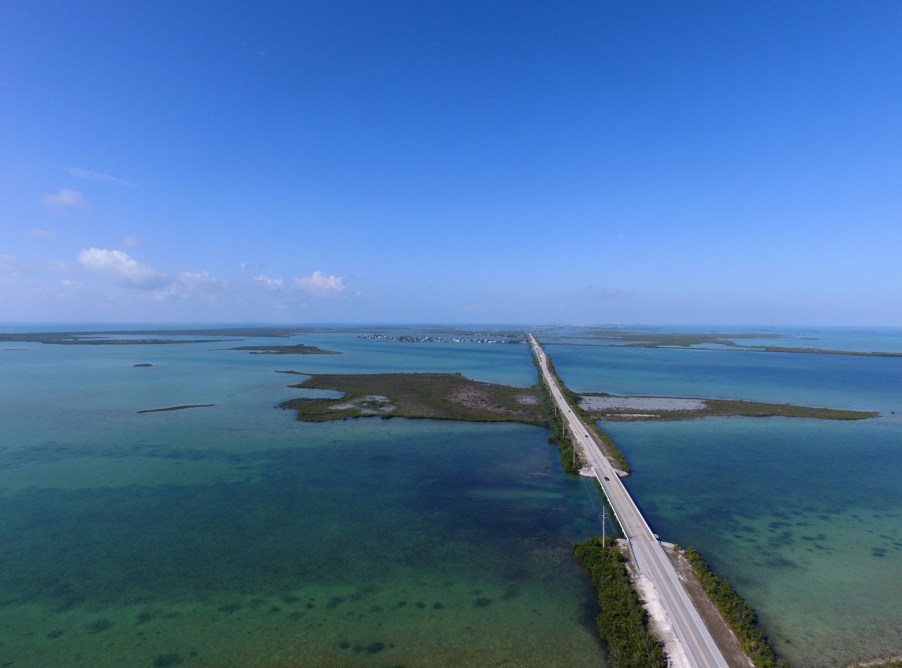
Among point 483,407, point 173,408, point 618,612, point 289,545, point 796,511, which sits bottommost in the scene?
point 796,511

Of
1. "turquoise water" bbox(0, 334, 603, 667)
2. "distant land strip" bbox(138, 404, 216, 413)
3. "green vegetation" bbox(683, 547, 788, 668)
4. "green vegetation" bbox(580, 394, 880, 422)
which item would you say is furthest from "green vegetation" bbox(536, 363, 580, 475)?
"distant land strip" bbox(138, 404, 216, 413)

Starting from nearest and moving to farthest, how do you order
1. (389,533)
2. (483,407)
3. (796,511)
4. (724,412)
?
(389,533) → (796,511) → (724,412) → (483,407)

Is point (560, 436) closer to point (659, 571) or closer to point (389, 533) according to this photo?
point (659, 571)

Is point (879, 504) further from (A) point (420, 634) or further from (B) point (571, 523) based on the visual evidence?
(A) point (420, 634)

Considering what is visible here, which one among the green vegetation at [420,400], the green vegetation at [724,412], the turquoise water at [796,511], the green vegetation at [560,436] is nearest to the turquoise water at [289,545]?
the green vegetation at [560,436]

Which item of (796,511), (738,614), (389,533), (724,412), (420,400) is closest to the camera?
(738,614)

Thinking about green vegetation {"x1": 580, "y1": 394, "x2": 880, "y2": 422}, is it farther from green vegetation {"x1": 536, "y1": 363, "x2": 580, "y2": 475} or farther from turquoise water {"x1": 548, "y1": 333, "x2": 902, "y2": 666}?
green vegetation {"x1": 536, "y1": 363, "x2": 580, "y2": 475}

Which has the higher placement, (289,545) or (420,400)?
(420,400)

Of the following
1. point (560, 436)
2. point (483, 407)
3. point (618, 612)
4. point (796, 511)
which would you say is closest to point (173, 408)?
point (483, 407)
